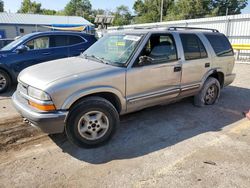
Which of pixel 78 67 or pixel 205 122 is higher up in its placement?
pixel 78 67

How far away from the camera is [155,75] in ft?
13.5

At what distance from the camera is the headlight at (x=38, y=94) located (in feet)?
10.1

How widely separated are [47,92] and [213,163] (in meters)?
2.53

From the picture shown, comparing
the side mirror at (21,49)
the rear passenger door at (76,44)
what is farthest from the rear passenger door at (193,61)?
Answer: the side mirror at (21,49)

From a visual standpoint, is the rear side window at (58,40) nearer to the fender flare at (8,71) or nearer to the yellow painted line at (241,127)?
the fender flare at (8,71)

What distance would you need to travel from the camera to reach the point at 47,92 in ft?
10.0

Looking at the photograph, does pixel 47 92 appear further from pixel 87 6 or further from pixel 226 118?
pixel 87 6

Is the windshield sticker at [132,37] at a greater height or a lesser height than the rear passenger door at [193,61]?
greater

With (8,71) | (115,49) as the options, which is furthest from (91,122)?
(8,71)

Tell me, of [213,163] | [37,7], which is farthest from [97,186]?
[37,7]

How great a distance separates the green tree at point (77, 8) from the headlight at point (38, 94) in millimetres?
92952

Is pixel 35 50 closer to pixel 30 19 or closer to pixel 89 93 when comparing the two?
pixel 89 93

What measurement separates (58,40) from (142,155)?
5.67 meters

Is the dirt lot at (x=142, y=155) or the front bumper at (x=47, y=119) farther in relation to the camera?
the front bumper at (x=47, y=119)
